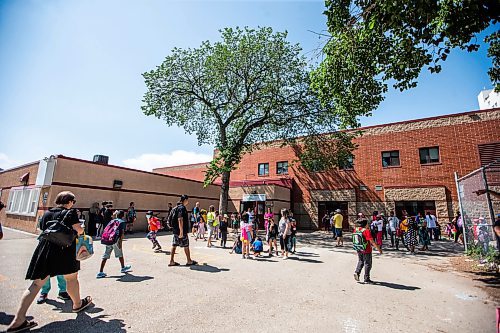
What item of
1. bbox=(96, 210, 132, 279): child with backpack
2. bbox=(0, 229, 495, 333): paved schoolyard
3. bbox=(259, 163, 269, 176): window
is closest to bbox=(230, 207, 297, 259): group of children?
bbox=(0, 229, 495, 333): paved schoolyard

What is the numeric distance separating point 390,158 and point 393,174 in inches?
56.2

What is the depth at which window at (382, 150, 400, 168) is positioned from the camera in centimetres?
2023

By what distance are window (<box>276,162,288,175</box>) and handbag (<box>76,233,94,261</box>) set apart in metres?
21.8

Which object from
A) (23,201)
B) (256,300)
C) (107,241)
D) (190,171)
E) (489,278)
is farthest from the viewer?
(190,171)

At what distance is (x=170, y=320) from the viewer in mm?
3721

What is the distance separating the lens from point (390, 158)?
2044cm

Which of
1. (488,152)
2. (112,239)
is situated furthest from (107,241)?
(488,152)

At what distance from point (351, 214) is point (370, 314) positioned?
18.3 meters

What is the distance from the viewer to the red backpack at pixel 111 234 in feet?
19.7

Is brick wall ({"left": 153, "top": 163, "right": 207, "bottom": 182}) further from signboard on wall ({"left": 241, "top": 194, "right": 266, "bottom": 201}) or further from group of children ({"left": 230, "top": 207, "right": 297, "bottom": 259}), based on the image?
group of children ({"left": 230, "top": 207, "right": 297, "bottom": 259})

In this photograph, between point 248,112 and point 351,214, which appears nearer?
point 248,112

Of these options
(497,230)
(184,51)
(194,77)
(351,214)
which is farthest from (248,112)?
(497,230)

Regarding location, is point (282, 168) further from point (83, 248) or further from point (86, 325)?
point (86, 325)

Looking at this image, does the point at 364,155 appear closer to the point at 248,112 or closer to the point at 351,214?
the point at 351,214
